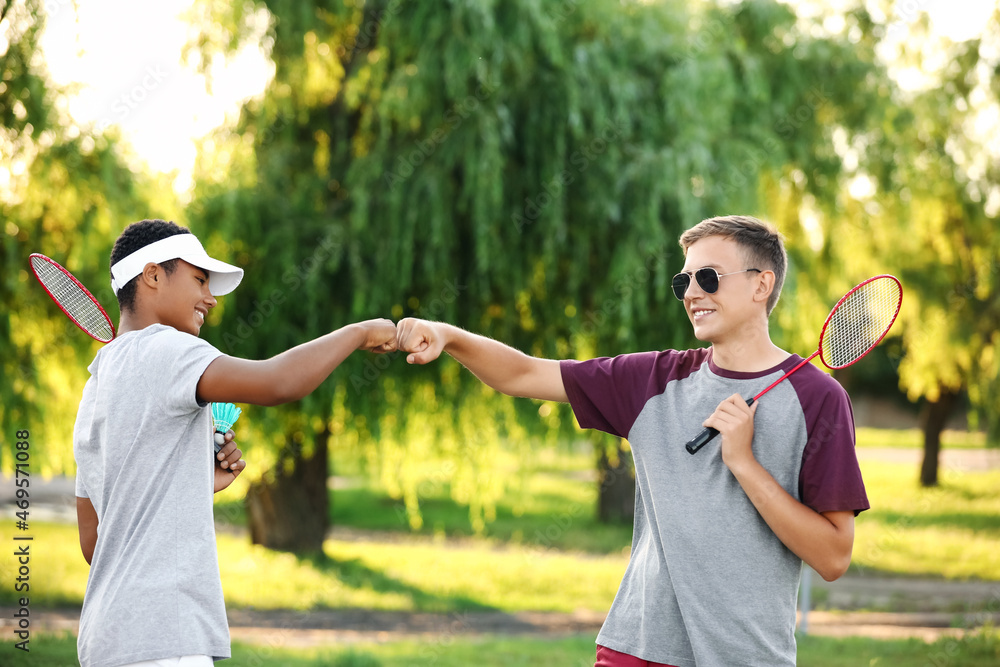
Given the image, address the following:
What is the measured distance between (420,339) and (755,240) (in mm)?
1148

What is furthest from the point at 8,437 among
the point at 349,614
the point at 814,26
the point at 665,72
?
the point at 814,26

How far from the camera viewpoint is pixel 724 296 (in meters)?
2.63

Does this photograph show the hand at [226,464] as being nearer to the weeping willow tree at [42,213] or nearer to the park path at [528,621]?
the park path at [528,621]

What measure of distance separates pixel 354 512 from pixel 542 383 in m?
16.5

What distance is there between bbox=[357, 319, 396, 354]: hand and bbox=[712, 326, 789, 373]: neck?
1040mm

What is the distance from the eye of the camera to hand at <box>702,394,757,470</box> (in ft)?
7.75

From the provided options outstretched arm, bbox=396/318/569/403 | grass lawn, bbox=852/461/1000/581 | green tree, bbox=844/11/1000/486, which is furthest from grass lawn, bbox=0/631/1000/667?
green tree, bbox=844/11/1000/486

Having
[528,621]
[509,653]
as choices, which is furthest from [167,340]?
[528,621]

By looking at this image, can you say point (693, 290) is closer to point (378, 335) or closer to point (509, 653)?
point (378, 335)

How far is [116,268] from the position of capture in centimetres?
247

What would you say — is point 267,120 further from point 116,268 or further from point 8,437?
point 116,268

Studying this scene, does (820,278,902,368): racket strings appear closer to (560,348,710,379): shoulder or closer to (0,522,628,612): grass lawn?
(560,348,710,379): shoulder

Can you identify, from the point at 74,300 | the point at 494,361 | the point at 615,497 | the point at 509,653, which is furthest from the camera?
the point at 615,497

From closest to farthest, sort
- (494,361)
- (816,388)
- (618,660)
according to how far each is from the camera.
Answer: (816,388) < (618,660) < (494,361)
